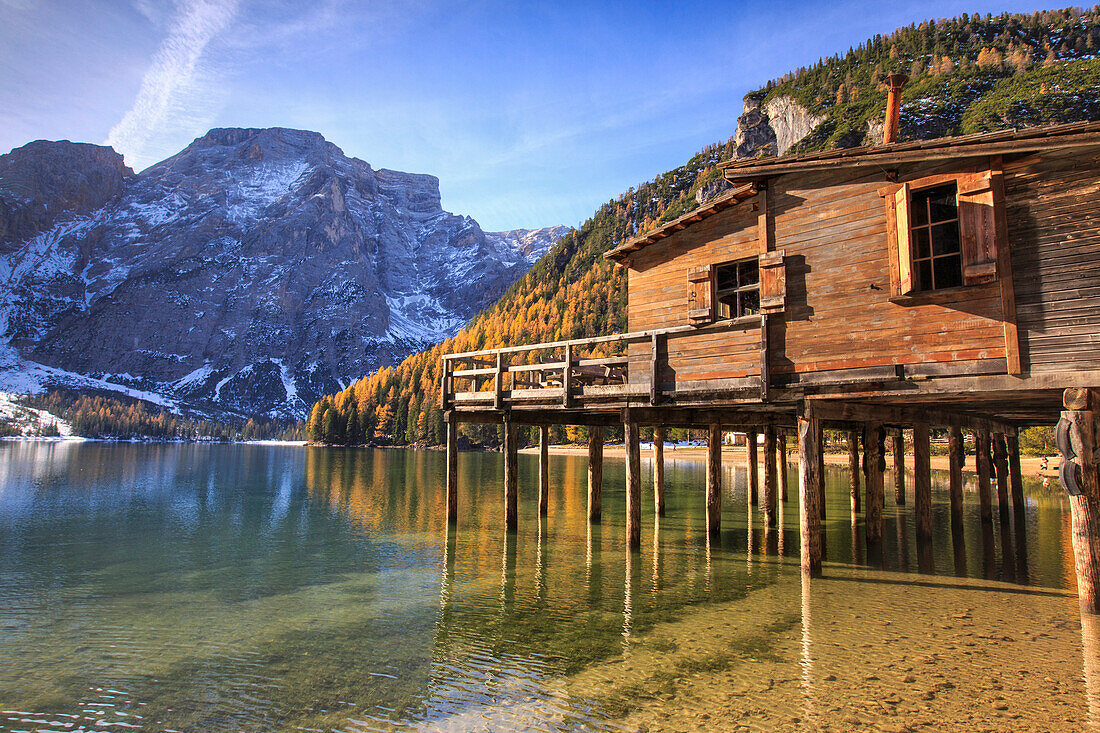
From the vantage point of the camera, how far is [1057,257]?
11.5m

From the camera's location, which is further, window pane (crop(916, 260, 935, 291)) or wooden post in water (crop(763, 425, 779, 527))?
wooden post in water (crop(763, 425, 779, 527))

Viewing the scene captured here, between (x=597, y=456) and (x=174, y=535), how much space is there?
16427 mm

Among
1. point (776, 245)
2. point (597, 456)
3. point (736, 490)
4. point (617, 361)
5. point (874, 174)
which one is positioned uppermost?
point (874, 174)

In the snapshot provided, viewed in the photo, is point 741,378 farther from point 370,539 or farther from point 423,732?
point 370,539

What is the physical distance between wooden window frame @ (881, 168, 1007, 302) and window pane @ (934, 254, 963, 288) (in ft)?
3.99

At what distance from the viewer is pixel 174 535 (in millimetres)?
23141

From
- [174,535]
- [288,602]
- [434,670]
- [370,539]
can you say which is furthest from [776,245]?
[174,535]

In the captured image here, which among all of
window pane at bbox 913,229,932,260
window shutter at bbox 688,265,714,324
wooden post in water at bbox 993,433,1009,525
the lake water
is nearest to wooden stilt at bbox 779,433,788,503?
the lake water

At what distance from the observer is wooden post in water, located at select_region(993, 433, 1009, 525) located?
23.1 m

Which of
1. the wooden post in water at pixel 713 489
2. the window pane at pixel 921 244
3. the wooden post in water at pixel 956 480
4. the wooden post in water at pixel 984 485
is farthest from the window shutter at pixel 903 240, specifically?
the wooden post in water at pixel 984 485

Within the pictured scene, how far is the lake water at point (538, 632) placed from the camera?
7.82m

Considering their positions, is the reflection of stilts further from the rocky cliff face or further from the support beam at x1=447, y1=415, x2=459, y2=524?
the rocky cliff face

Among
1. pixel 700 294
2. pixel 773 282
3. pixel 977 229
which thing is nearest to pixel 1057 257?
pixel 977 229

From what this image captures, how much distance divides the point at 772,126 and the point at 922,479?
6446 inches
